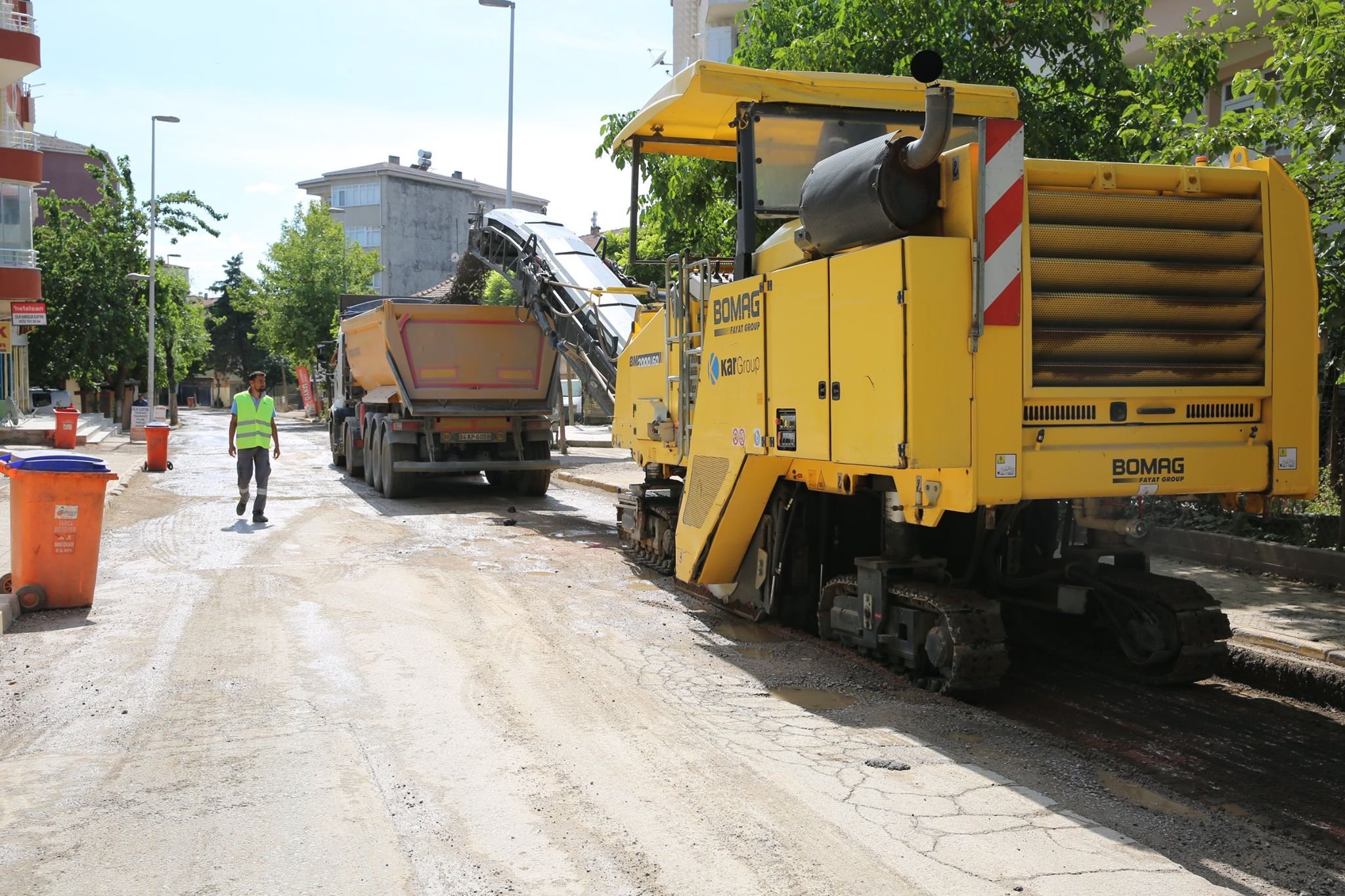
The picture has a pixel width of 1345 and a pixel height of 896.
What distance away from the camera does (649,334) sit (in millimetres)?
9375

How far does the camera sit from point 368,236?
68000 mm

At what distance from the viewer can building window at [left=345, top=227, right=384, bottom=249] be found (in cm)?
6744

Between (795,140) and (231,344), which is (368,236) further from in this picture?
(795,140)

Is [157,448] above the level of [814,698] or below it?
above

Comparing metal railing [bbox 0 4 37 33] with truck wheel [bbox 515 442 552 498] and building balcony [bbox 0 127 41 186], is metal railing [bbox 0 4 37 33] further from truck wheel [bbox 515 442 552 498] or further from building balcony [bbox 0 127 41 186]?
truck wheel [bbox 515 442 552 498]

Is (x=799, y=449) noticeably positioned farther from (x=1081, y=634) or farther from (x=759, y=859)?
(x=759, y=859)

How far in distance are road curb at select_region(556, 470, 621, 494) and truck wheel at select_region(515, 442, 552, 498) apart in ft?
3.37

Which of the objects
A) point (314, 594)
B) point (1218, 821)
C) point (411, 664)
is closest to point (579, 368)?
point (314, 594)

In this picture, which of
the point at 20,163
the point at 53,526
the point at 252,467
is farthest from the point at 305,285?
the point at 53,526

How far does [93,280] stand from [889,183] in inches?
1376

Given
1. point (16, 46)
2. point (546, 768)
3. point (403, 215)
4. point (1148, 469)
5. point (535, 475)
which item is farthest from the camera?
point (403, 215)

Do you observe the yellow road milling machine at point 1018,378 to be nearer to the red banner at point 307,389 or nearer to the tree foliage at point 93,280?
the tree foliage at point 93,280

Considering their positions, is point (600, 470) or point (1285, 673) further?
point (600, 470)

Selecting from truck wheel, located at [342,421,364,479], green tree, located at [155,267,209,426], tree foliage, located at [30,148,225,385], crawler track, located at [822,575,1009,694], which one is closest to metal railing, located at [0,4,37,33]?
tree foliage, located at [30,148,225,385]
